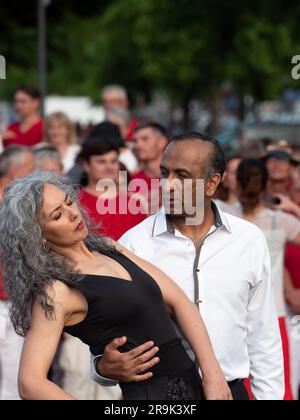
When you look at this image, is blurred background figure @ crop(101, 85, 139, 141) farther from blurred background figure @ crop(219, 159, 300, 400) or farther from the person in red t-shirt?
blurred background figure @ crop(219, 159, 300, 400)

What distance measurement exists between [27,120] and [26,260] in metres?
7.88

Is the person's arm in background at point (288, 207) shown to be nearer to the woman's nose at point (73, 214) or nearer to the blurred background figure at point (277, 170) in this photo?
the blurred background figure at point (277, 170)

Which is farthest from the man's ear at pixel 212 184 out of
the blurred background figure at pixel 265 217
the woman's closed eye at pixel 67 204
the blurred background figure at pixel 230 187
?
the blurred background figure at pixel 230 187

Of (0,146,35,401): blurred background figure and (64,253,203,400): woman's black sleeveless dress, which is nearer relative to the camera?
(64,253,203,400): woman's black sleeveless dress

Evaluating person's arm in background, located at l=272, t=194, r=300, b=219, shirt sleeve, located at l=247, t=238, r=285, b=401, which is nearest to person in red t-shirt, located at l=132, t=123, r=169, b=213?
person's arm in background, located at l=272, t=194, r=300, b=219

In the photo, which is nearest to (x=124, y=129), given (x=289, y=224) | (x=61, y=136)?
(x=61, y=136)

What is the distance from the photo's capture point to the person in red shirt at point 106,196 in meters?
7.32

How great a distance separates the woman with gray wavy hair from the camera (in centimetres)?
435

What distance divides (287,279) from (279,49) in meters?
24.3

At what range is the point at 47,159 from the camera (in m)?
9.15

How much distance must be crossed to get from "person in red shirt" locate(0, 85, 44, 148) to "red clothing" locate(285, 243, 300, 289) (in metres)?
4.14

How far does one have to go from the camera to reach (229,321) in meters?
5.07
